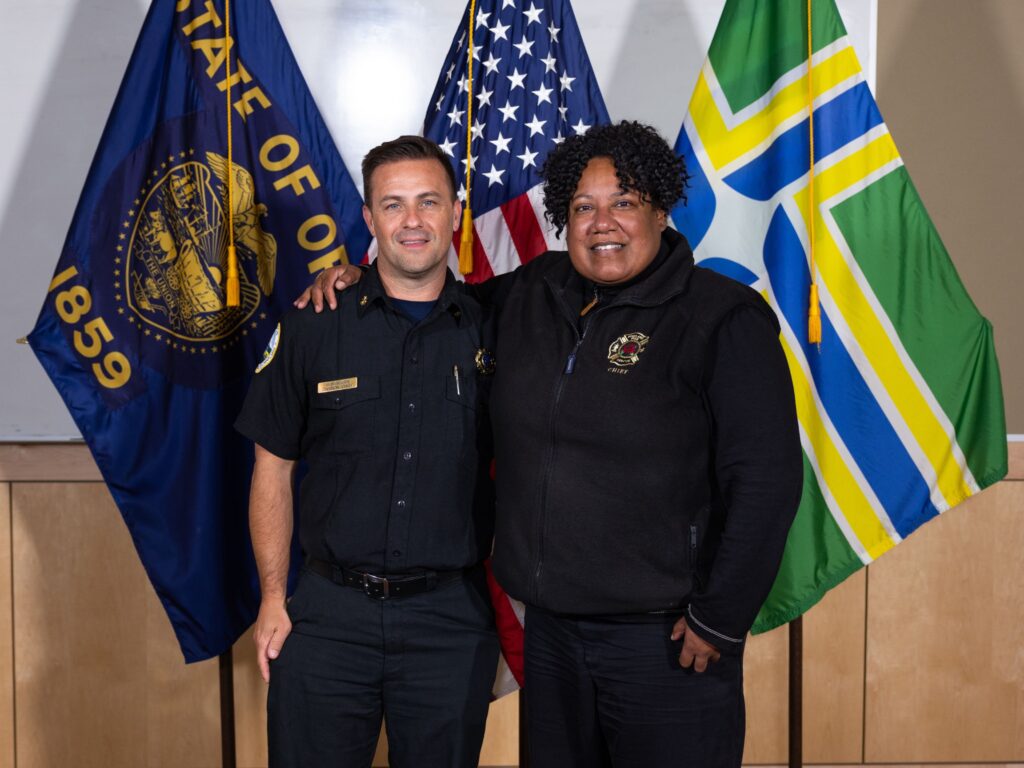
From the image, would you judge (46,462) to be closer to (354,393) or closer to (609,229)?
(354,393)

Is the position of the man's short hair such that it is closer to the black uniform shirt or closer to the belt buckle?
the black uniform shirt

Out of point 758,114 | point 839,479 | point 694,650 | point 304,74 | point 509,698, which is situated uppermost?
point 304,74

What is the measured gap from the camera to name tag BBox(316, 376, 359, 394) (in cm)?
171

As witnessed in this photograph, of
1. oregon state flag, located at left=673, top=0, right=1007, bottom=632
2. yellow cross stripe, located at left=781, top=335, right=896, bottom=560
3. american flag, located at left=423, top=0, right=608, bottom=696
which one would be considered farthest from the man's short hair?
yellow cross stripe, located at left=781, top=335, right=896, bottom=560

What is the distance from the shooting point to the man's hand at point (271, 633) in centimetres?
172

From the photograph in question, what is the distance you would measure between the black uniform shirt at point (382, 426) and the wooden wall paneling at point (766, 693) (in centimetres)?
126

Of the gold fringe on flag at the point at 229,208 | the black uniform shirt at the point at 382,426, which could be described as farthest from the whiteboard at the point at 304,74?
the black uniform shirt at the point at 382,426

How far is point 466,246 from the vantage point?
2.13 metres

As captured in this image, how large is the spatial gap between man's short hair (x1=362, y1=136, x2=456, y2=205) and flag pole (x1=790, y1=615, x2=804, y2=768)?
57.3 inches

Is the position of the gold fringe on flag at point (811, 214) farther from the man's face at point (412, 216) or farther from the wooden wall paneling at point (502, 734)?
the wooden wall paneling at point (502, 734)

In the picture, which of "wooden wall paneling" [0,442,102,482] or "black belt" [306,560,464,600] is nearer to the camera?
"black belt" [306,560,464,600]

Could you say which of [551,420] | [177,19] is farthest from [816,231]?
[177,19]

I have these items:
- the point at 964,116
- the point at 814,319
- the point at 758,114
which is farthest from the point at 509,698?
the point at 964,116

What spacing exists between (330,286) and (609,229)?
1.98 feet
